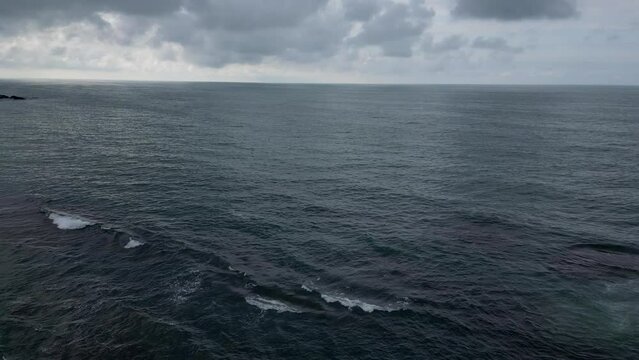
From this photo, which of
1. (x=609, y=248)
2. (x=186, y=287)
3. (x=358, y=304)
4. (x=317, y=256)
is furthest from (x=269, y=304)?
(x=609, y=248)

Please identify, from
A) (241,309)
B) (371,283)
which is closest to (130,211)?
(241,309)

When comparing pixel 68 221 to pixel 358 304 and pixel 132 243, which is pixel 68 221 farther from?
pixel 358 304

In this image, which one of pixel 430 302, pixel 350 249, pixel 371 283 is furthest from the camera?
pixel 350 249

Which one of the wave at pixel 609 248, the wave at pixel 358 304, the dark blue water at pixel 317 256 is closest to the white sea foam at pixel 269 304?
the dark blue water at pixel 317 256

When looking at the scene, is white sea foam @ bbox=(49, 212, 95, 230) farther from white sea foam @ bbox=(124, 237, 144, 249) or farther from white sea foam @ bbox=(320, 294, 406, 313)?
white sea foam @ bbox=(320, 294, 406, 313)

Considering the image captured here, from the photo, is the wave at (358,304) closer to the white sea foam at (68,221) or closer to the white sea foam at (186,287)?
the white sea foam at (186,287)

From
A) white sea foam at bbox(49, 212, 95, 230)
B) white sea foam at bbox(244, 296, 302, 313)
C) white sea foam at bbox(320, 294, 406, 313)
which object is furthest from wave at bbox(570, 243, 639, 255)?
white sea foam at bbox(49, 212, 95, 230)

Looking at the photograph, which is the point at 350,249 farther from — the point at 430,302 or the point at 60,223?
the point at 60,223
